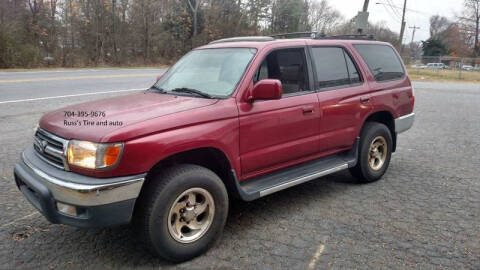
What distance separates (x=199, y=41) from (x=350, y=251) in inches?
1455

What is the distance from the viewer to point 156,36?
3488 centimetres

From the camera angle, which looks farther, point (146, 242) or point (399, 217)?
point (399, 217)

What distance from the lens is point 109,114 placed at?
10.5 ft

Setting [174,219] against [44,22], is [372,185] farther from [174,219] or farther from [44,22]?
[44,22]

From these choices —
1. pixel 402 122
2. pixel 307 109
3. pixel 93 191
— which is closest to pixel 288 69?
pixel 307 109

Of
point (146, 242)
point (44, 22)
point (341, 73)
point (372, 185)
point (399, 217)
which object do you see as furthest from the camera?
point (44, 22)

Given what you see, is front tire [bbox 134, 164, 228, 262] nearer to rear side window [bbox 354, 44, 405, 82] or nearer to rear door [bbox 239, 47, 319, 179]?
rear door [bbox 239, 47, 319, 179]

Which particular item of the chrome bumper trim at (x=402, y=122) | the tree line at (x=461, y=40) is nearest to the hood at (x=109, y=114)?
the chrome bumper trim at (x=402, y=122)

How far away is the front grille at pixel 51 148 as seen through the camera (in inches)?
116

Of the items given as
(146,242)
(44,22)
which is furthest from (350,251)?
(44,22)

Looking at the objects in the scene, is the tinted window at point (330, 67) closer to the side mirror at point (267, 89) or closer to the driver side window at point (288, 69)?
the driver side window at point (288, 69)

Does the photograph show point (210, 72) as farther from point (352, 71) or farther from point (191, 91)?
point (352, 71)

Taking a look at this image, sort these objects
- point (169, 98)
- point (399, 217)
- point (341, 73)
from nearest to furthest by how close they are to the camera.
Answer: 1. point (169, 98)
2. point (399, 217)
3. point (341, 73)

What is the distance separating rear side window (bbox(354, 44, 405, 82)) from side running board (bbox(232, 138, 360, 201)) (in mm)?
Answer: 1025
